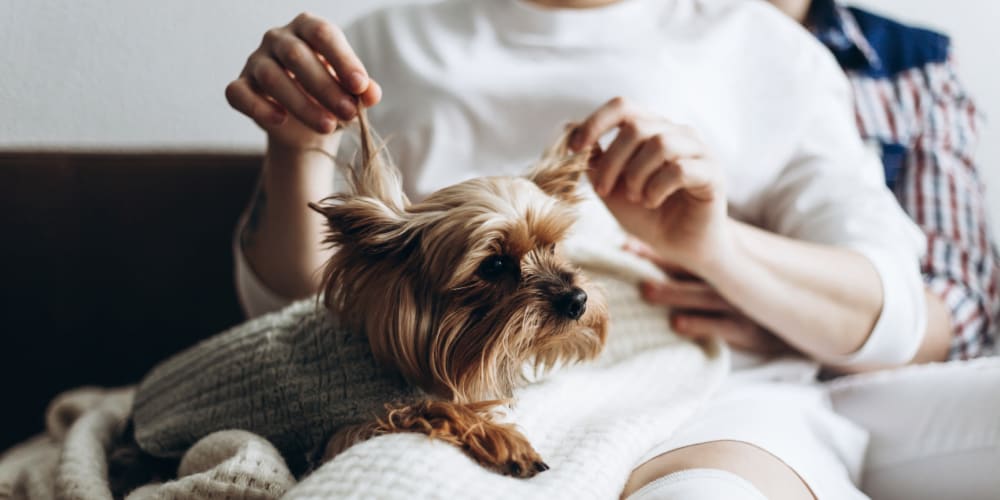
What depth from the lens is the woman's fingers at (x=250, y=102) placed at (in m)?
0.76

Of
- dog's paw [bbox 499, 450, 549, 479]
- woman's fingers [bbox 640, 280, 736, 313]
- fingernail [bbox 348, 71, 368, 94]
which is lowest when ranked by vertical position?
woman's fingers [bbox 640, 280, 736, 313]

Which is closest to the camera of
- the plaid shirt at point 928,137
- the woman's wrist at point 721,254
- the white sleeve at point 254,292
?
the woman's wrist at point 721,254

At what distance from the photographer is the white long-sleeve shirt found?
44.0 inches

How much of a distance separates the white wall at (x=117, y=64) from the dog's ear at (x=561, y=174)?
319 mm

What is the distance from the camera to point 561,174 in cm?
83

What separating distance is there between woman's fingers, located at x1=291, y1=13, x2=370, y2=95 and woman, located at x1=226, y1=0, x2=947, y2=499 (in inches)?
4.8

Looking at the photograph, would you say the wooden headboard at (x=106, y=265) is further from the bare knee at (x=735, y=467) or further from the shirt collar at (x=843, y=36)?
the shirt collar at (x=843, y=36)

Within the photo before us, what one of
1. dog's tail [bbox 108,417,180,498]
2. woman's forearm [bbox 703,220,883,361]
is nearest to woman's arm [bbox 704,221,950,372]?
woman's forearm [bbox 703,220,883,361]

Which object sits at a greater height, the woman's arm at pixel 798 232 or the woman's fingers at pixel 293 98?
the woman's fingers at pixel 293 98

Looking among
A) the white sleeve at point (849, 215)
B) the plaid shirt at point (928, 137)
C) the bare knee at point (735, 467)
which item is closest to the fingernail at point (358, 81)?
the bare knee at point (735, 467)

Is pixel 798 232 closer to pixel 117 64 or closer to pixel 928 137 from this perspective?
pixel 928 137

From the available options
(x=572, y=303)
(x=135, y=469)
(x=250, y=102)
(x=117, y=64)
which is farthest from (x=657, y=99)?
(x=135, y=469)

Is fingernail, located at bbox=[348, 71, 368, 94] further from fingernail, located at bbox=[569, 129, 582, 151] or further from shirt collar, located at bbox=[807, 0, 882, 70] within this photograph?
shirt collar, located at bbox=[807, 0, 882, 70]

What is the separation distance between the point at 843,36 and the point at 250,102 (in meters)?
1.25
